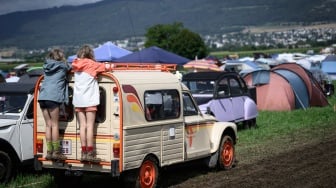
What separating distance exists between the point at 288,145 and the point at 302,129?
3.47 meters

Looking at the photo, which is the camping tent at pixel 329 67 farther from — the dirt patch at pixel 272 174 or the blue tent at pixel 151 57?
the dirt patch at pixel 272 174

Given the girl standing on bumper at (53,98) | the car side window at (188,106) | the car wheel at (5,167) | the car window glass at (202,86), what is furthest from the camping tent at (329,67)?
the girl standing on bumper at (53,98)

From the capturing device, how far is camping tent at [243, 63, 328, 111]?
2509 centimetres

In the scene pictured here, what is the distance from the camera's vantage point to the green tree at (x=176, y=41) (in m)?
84.9

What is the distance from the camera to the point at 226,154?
39.1ft

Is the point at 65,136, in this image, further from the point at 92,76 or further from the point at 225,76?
the point at 225,76


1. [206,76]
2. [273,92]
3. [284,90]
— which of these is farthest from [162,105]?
[273,92]

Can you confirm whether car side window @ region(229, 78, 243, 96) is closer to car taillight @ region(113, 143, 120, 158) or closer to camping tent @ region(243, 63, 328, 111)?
camping tent @ region(243, 63, 328, 111)

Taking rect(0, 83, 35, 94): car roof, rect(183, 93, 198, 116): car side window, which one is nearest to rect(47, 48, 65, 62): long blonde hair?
rect(0, 83, 35, 94): car roof

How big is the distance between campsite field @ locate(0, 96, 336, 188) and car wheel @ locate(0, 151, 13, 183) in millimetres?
168

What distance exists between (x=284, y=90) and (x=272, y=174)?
1438cm

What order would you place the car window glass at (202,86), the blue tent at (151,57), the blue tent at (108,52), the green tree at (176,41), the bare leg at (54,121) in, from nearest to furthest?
1. the bare leg at (54,121)
2. the car window glass at (202,86)
3. the blue tent at (151,57)
4. the blue tent at (108,52)
5. the green tree at (176,41)

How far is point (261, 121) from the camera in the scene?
68.7 ft

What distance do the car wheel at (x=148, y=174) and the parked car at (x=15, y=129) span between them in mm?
2717
